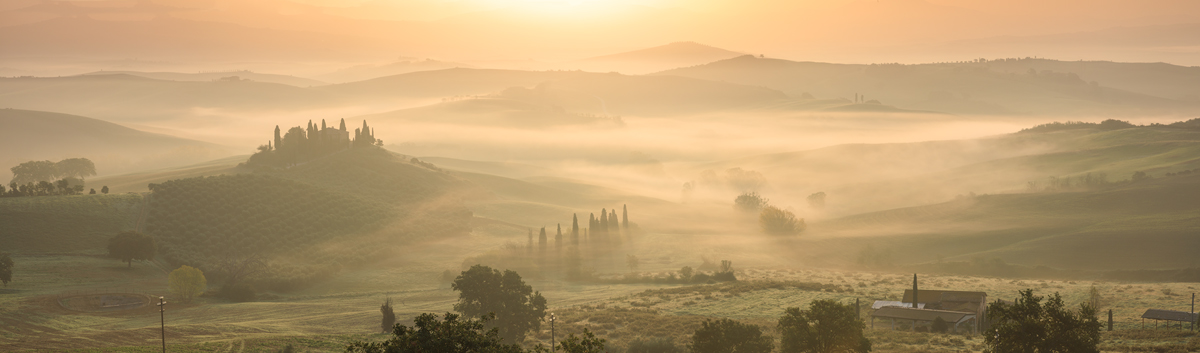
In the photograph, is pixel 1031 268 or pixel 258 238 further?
pixel 258 238

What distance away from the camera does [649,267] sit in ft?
432

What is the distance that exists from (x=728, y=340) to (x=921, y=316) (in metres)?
31.1

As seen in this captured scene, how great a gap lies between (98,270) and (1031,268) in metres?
135

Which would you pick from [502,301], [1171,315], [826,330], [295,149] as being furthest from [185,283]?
[1171,315]

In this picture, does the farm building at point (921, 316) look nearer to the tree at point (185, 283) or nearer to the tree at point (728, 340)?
the tree at point (728, 340)

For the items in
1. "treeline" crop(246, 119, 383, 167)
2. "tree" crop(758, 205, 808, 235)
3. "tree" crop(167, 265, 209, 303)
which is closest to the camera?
"tree" crop(167, 265, 209, 303)

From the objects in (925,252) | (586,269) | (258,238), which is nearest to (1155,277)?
(925,252)

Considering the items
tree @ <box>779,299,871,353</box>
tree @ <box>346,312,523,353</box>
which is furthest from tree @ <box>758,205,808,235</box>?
tree @ <box>346,312,523,353</box>

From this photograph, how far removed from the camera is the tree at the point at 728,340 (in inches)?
1913

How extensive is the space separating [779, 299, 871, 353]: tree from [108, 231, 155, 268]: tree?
10103 centimetres

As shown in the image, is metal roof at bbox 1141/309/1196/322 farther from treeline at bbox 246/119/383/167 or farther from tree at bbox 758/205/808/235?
treeline at bbox 246/119/383/167

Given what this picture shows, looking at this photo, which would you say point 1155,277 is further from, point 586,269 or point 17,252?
point 17,252

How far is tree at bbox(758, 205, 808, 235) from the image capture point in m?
161

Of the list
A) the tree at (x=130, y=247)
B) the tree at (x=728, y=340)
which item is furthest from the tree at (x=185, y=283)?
the tree at (x=728, y=340)
